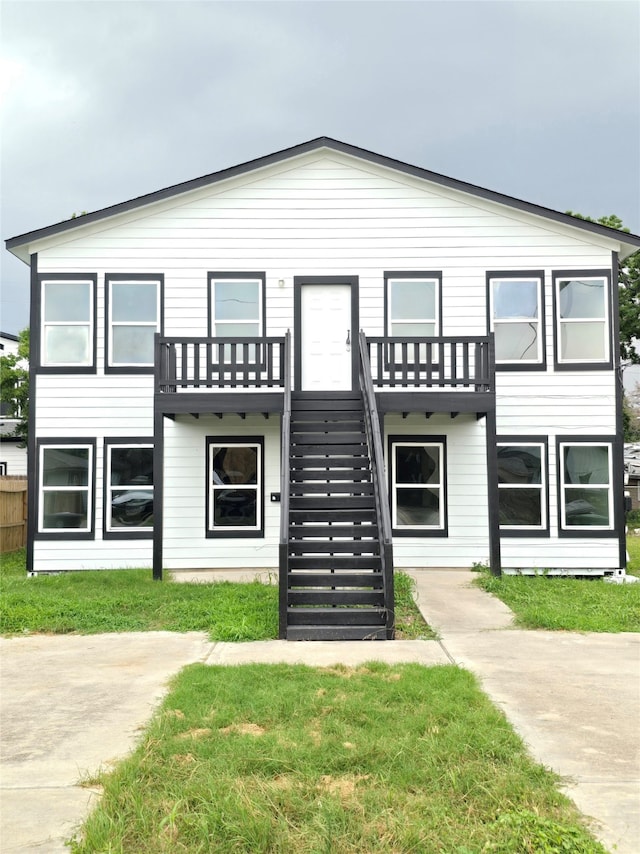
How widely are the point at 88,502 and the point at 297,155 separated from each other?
700 centimetres

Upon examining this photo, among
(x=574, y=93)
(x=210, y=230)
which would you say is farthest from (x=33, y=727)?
(x=574, y=93)

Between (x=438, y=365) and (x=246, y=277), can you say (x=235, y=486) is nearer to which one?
(x=246, y=277)

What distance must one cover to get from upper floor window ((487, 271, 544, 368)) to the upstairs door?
8.11 ft

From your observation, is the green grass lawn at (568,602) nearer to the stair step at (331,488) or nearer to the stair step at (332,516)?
the stair step at (332,516)

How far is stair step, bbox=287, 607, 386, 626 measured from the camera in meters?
7.21

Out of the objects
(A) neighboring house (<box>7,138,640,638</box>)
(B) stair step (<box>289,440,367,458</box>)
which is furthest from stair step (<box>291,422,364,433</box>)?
(A) neighboring house (<box>7,138,640,638</box>)

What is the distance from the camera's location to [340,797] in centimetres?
352

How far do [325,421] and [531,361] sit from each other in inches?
161

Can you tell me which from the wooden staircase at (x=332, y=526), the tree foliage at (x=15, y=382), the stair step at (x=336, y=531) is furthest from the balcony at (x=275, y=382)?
the tree foliage at (x=15, y=382)

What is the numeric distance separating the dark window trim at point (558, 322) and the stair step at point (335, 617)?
6.73 meters

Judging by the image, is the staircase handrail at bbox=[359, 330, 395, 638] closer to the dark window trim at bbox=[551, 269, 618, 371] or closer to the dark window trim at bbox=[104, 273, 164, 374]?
the dark window trim at bbox=[551, 269, 618, 371]

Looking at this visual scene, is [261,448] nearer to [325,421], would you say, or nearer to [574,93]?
[325,421]

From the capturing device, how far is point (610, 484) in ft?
39.3

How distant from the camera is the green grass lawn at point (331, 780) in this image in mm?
3150
